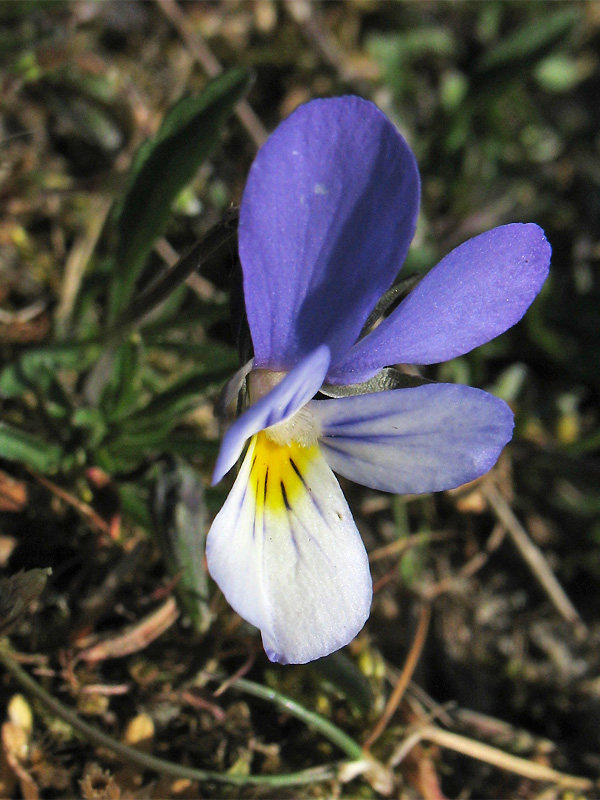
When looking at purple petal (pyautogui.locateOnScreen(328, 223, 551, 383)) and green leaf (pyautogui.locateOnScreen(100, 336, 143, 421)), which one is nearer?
purple petal (pyautogui.locateOnScreen(328, 223, 551, 383))

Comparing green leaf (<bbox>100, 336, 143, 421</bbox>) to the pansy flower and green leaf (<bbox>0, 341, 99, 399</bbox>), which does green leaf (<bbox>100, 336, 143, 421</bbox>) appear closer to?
green leaf (<bbox>0, 341, 99, 399</bbox>)

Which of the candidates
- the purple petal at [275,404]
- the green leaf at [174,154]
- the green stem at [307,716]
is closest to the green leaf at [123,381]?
the green leaf at [174,154]

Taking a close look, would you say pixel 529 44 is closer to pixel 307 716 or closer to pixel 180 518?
pixel 180 518

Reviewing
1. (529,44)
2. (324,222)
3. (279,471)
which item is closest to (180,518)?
(279,471)

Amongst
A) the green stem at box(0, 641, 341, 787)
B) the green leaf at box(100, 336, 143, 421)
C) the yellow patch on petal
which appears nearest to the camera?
the yellow patch on petal

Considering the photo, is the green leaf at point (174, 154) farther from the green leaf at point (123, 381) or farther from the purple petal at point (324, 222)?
the purple petal at point (324, 222)

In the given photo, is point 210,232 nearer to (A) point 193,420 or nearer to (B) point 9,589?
(B) point 9,589

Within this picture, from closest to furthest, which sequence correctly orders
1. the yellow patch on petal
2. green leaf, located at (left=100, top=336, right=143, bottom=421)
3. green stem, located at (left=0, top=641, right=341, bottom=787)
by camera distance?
the yellow patch on petal
green stem, located at (left=0, top=641, right=341, bottom=787)
green leaf, located at (left=100, top=336, right=143, bottom=421)

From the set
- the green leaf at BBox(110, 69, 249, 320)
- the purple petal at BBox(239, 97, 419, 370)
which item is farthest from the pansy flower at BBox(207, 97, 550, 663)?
the green leaf at BBox(110, 69, 249, 320)

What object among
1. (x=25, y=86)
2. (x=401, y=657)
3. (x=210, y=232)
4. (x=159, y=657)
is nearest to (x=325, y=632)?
(x=210, y=232)
